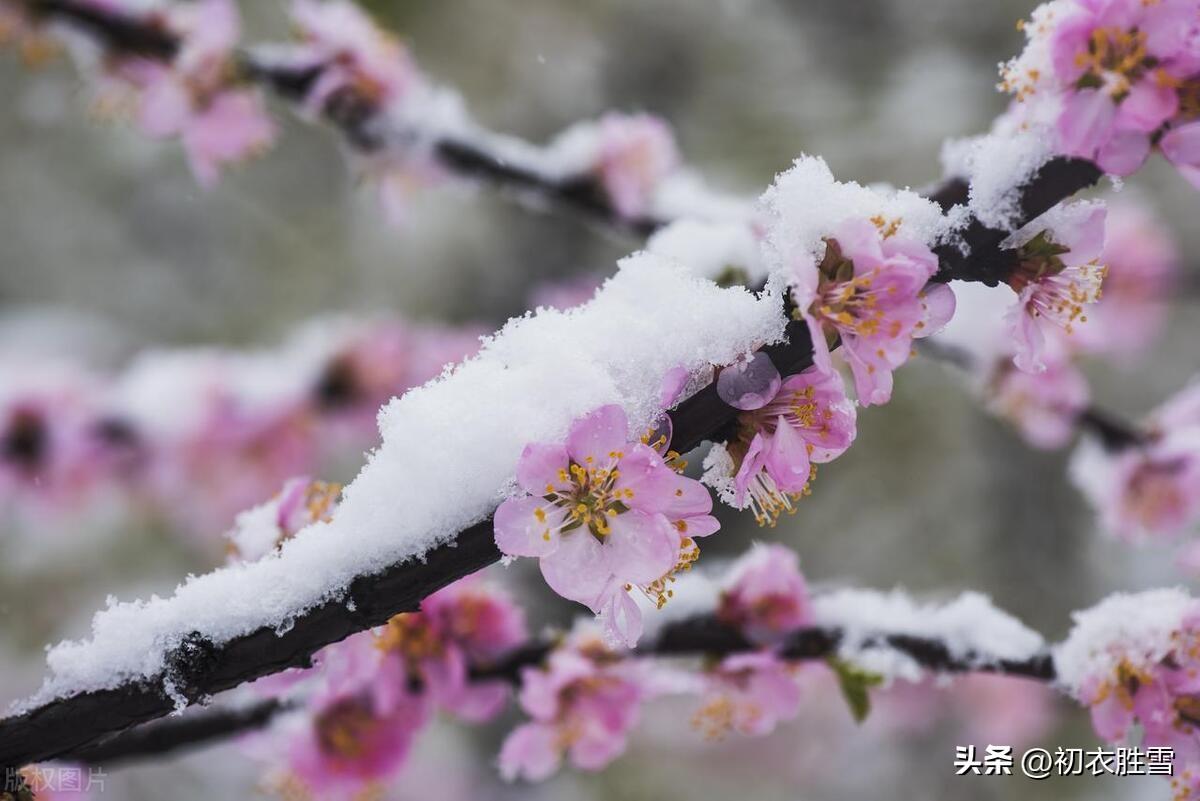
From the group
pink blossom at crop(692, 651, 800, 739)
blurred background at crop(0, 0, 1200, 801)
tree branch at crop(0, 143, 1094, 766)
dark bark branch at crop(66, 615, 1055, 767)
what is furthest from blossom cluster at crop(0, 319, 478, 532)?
tree branch at crop(0, 143, 1094, 766)

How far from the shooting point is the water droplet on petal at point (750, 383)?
853 millimetres

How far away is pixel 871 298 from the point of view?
875 millimetres

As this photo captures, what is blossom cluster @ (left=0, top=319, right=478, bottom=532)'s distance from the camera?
306 centimetres

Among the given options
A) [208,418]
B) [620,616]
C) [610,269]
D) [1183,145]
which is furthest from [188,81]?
[610,269]

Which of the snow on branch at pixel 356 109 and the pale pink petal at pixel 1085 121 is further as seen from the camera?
the snow on branch at pixel 356 109

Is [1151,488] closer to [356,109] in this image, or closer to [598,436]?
[598,436]

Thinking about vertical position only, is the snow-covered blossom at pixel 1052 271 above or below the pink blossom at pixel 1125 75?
below

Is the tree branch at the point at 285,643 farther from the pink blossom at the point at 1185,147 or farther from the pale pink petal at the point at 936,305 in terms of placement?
the pink blossom at the point at 1185,147

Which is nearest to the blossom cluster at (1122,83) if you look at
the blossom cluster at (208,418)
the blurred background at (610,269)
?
the blossom cluster at (208,418)

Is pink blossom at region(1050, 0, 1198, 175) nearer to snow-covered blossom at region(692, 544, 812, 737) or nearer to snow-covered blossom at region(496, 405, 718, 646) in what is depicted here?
snow-covered blossom at region(496, 405, 718, 646)

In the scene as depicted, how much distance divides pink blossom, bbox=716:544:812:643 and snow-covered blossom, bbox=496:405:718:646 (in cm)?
46

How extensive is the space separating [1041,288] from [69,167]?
22.4 ft

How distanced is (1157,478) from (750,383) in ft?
5.10

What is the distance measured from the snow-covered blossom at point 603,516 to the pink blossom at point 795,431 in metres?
0.06
